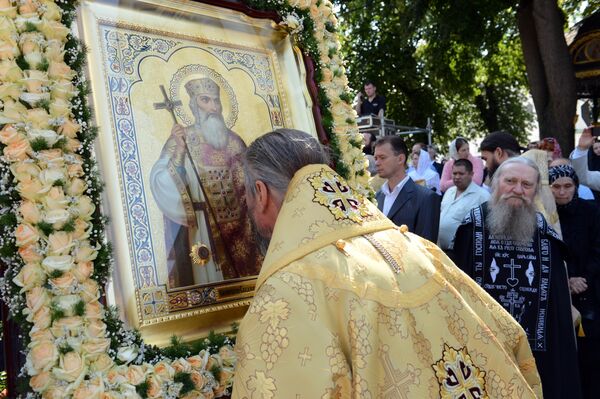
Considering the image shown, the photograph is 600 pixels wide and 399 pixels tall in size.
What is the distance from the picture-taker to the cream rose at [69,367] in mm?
1981

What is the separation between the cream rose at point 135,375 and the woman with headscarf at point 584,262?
3.96 meters

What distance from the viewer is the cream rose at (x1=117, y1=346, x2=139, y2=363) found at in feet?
6.94

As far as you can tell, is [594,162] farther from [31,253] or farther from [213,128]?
[31,253]

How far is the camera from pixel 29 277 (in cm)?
201

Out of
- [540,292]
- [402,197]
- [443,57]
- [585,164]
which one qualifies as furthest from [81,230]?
[443,57]

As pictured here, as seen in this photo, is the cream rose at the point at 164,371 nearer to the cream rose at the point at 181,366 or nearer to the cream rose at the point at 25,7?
the cream rose at the point at 181,366

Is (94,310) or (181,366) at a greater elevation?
(94,310)

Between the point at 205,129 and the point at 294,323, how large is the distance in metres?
1.08

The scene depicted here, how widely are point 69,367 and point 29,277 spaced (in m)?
0.29

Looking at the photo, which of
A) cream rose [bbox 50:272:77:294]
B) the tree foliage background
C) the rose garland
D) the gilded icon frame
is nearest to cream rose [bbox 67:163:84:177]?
the rose garland

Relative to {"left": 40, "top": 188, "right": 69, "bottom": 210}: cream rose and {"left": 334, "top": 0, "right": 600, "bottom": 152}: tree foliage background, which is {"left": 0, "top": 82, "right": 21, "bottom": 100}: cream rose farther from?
{"left": 334, "top": 0, "right": 600, "bottom": 152}: tree foliage background

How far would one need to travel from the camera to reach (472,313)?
225 centimetres

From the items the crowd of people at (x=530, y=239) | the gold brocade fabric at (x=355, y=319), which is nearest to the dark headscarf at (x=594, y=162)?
the crowd of people at (x=530, y=239)

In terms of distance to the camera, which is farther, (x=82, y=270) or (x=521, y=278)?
(x=521, y=278)
